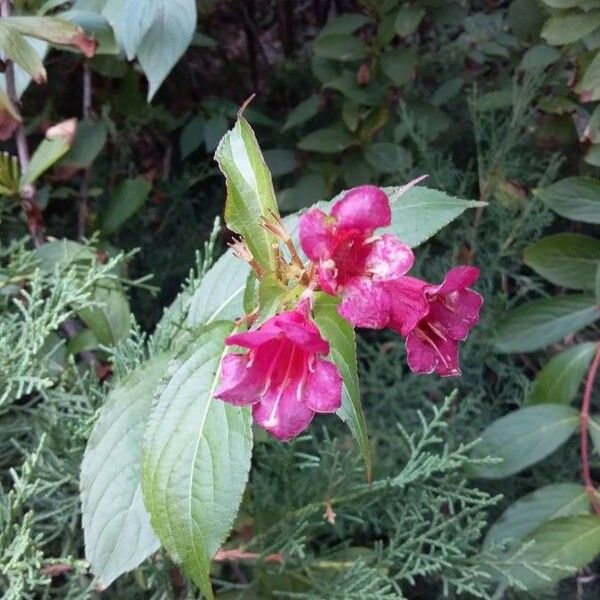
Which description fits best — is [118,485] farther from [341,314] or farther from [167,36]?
[167,36]

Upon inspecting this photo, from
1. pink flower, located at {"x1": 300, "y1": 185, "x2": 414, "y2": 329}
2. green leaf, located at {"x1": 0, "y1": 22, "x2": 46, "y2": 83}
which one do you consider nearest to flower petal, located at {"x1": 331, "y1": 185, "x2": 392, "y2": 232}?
pink flower, located at {"x1": 300, "y1": 185, "x2": 414, "y2": 329}

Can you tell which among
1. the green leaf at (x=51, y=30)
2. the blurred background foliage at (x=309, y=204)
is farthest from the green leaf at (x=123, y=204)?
the green leaf at (x=51, y=30)

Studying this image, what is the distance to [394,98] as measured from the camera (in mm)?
1265

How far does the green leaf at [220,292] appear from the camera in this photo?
2.35ft

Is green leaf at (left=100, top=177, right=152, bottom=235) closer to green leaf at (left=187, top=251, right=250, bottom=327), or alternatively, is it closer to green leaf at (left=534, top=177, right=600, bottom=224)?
green leaf at (left=187, top=251, right=250, bottom=327)

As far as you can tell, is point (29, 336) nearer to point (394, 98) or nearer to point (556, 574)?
point (556, 574)

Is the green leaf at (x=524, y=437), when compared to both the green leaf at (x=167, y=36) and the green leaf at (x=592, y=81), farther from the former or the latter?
the green leaf at (x=167, y=36)

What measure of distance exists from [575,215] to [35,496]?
685 millimetres

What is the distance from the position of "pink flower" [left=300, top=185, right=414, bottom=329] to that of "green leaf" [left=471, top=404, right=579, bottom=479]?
0.48 meters

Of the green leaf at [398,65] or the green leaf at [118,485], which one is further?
the green leaf at [398,65]

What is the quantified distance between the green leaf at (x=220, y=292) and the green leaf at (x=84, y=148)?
0.37 metres

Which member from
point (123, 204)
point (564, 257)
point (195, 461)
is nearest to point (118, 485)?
point (195, 461)

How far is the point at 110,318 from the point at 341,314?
0.47 meters

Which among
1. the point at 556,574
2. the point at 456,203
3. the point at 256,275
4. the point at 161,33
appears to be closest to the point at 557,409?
the point at 556,574
